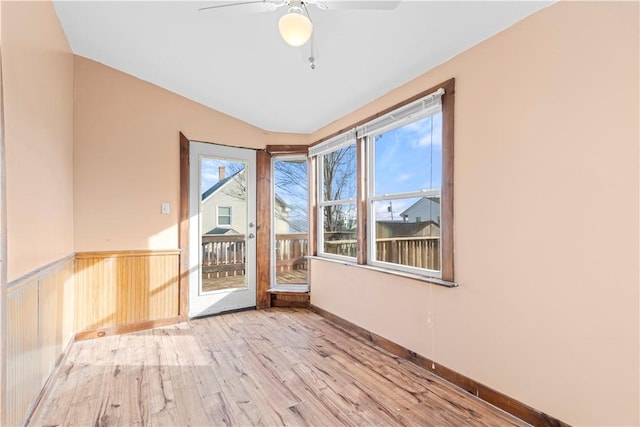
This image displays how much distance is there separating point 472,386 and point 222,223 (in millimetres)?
3004

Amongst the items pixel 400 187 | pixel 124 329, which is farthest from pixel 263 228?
pixel 400 187

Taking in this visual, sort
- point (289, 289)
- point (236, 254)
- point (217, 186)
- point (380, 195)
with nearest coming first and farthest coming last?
point (380, 195) < point (217, 186) < point (236, 254) < point (289, 289)

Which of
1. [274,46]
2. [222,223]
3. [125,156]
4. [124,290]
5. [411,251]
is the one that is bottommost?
[124,290]

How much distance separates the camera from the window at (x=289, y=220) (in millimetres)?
4164

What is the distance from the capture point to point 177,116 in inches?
138

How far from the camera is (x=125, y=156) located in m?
3.21

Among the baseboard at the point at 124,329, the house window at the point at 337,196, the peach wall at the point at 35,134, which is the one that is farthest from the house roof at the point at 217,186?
the baseboard at the point at 124,329

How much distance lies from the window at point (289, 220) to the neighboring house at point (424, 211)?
5.66ft

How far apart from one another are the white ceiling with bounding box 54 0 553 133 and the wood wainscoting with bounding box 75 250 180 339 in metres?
1.87

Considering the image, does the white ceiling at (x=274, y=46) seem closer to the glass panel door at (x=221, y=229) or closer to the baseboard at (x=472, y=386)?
the glass panel door at (x=221, y=229)

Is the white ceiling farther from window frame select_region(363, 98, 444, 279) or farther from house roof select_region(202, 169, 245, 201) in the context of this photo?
house roof select_region(202, 169, 245, 201)

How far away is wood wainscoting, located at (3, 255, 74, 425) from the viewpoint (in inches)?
59.9

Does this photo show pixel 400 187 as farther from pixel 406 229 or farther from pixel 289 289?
pixel 289 289

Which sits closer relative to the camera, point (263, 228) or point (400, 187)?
point (400, 187)
